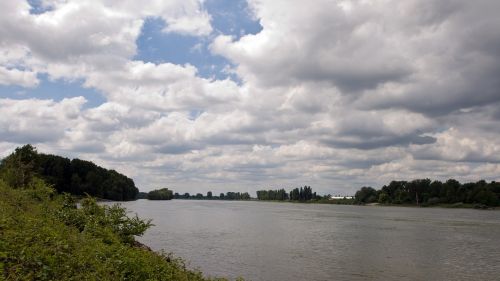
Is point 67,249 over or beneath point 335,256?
over

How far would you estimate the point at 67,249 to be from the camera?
15828 millimetres

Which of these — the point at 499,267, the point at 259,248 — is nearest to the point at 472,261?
the point at 499,267

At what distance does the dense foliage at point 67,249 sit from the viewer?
13016 millimetres

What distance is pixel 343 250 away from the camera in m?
48.2

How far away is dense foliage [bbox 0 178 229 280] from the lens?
13.0m

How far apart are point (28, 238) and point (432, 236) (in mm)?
63746

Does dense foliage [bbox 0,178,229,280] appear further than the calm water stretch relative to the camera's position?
No

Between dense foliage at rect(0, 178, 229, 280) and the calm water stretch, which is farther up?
dense foliage at rect(0, 178, 229, 280)

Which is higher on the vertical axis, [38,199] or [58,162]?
[58,162]

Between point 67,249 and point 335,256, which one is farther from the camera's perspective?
point 335,256

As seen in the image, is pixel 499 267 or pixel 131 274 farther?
pixel 499 267

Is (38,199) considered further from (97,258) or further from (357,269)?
(357,269)

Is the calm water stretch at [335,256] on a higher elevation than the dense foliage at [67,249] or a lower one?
lower

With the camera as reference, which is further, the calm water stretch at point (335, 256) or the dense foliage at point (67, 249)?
the calm water stretch at point (335, 256)
